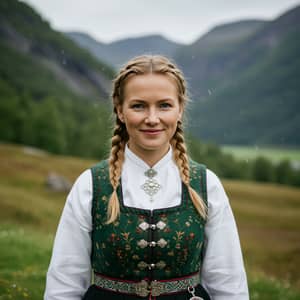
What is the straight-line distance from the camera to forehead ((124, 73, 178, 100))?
339 cm

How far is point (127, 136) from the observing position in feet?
12.6

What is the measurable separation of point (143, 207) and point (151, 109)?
767 millimetres

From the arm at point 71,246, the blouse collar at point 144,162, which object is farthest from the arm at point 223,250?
the arm at point 71,246

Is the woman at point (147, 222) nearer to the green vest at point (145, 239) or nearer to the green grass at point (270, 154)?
the green vest at point (145, 239)

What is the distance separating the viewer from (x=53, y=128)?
62250 mm

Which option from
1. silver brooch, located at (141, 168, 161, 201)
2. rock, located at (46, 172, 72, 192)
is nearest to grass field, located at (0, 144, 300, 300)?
rock, located at (46, 172, 72, 192)

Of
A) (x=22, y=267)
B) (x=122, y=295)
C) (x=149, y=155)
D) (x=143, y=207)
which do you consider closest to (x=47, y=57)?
(x=22, y=267)

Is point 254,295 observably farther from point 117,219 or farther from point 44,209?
point 44,209

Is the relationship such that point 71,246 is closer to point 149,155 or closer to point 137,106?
point 149,155

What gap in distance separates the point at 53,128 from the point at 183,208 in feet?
199

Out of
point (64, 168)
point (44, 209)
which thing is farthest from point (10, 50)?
point (44, 209)

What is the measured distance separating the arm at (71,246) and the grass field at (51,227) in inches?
51.4

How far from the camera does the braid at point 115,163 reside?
11.1 feet

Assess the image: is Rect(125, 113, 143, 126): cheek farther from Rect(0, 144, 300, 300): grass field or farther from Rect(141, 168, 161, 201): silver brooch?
Rect(0, 144, 300, 300): grass field
